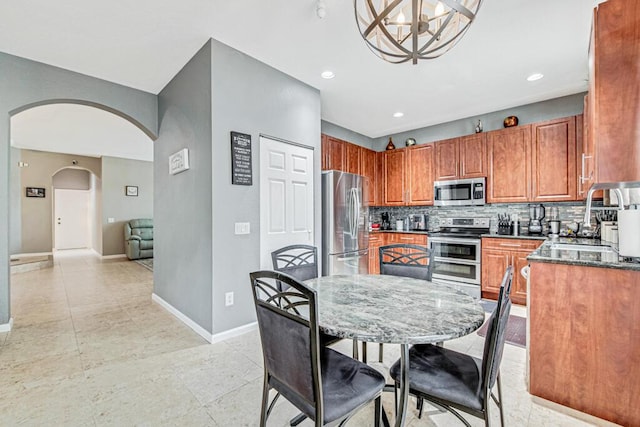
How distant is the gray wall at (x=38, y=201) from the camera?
7.14m

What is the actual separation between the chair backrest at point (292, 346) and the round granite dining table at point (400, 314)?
0.13m

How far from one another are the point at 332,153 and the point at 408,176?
1.50m

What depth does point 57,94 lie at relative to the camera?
303 centimetres

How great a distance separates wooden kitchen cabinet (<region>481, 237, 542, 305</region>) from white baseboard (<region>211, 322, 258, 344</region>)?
3055 millimetres

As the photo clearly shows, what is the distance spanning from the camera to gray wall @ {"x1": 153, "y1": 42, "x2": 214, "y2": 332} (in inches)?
106

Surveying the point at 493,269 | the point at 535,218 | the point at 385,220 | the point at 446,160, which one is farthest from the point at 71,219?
the point at 535,218

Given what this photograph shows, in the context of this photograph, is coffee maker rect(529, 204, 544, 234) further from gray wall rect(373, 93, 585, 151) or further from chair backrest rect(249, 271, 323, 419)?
chair backrest rect(249, 271, 323, 419)

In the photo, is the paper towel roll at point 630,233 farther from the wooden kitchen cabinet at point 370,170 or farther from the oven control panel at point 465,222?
the wooden kitchen cabinet at point 370,170

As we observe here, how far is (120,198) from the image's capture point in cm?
784

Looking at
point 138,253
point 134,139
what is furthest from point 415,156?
point 138,253

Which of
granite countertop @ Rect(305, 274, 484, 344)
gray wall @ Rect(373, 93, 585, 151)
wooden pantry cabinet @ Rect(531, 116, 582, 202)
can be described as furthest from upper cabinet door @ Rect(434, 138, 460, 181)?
granite countertop @ Rect(305, 274, 484, 344)

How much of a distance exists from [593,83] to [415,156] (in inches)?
123

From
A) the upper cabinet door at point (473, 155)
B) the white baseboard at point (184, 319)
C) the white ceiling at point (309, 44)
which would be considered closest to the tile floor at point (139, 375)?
the white baseboard at point (184, 319)

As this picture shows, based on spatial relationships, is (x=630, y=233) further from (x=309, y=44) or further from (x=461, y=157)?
(x=461, y=157)
